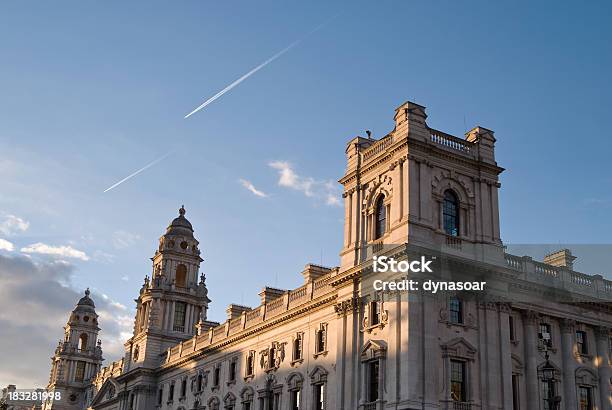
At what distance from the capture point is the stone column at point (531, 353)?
141 ft

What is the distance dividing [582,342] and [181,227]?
52408 mm

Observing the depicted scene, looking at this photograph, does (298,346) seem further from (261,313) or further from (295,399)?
(261,313)

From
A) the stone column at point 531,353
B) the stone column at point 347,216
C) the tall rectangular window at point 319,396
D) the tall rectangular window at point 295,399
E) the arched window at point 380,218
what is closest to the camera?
the stone column at point 531,353

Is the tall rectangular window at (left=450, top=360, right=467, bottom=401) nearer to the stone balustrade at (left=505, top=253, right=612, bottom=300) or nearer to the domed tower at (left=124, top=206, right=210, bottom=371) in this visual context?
the stone balustrade at (left=505, top=253, right=612, bottom=300)

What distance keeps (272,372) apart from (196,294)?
110 ft

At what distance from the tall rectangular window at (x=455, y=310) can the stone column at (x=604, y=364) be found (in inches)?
421

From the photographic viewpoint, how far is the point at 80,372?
118m

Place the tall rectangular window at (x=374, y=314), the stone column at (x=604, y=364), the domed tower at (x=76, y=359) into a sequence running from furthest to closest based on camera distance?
the domed tower at (x=76, y=359) < the stone column at (x=604, y=364) < the tall rectangular window at (x=374, y=314)

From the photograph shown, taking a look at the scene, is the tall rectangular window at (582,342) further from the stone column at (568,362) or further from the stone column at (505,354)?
the stone column at (505,354)

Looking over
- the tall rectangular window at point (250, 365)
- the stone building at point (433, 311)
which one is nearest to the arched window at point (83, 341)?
the tall rectangular window at point (250, 365)

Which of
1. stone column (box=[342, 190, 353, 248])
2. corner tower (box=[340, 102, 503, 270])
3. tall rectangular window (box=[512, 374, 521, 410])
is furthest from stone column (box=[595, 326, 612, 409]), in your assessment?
stone column (box=[342, 190, 353, 248])

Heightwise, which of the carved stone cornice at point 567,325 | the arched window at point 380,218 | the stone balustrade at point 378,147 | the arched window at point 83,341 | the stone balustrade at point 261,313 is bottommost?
the carved stone cornice at point 567,325

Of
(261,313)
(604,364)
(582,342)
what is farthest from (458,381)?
(261,313)

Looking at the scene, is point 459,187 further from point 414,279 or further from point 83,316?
point 83,316
